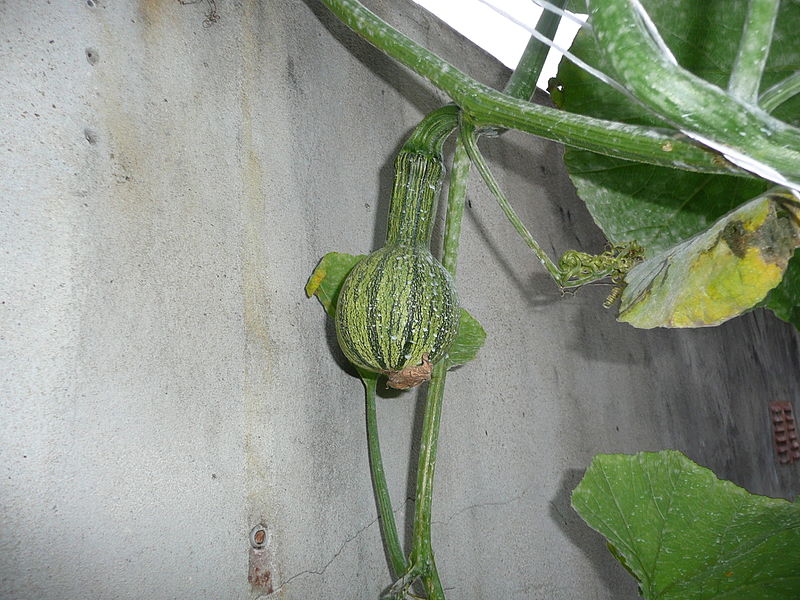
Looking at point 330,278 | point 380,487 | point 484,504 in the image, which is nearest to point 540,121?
point 330,278

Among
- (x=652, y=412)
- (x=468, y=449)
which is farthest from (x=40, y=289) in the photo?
(x=652, y=412)

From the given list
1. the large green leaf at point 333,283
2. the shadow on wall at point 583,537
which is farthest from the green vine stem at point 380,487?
the shadow on wall at point 583,537

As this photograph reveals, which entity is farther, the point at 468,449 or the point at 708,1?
the point at 468,449

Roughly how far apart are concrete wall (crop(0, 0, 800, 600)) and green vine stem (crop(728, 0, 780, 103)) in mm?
620

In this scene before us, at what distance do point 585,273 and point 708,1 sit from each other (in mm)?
427

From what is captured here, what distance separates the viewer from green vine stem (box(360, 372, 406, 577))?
882 mm

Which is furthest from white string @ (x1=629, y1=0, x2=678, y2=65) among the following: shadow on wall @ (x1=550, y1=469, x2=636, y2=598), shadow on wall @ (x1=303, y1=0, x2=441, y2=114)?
shadow on wall @ (x1=550, y1=469, x2=636, y2=598)

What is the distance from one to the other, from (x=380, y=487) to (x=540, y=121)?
1.72 ft

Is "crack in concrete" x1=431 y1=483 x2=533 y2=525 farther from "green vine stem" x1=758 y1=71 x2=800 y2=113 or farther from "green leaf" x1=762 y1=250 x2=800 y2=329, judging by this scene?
"green vine stem" x1=758 y1=71 x2=800 y2=113

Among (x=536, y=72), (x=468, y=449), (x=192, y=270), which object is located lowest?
(x=468, y=449)

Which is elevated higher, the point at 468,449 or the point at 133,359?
the point at 133,359

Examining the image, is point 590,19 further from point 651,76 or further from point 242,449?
point 242,449

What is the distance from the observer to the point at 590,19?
52 centimetres

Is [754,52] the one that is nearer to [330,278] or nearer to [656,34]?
[656,34]
